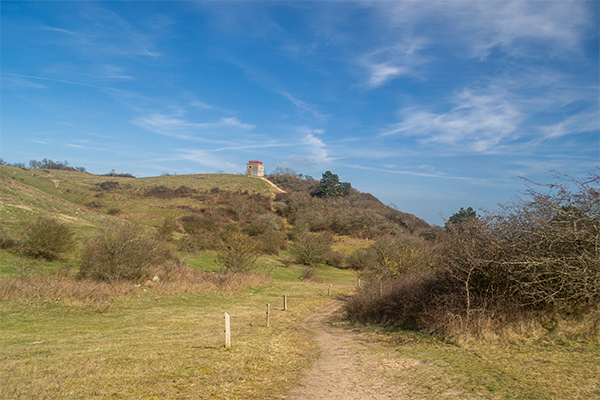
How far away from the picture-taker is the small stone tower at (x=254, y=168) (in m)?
108

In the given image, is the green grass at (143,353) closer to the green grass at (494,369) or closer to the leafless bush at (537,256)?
the green grass at (494,369)

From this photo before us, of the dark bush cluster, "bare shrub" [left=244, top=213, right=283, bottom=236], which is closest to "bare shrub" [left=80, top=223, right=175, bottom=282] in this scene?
the dark bush cluster

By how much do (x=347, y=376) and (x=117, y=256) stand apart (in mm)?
14889

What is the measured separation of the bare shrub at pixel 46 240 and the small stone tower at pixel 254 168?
278 feet

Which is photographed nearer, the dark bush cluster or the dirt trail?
the dirt trail

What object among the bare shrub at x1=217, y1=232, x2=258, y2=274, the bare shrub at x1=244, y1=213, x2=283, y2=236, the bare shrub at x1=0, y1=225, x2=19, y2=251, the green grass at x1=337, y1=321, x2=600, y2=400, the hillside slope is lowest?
the green grass at x1=337, y1=321, x2=600, y2=400

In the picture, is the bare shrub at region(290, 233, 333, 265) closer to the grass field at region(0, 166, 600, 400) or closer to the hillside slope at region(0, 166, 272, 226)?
the hillside slope at region(0, 166, 272, 226)

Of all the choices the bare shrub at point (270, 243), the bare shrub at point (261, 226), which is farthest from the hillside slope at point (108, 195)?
the bare shrub at point (270, 243)

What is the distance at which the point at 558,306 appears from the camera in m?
8.66

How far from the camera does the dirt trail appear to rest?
22.0ft

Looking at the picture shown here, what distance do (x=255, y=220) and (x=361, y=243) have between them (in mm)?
15763

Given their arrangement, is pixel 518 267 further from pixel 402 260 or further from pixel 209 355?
pixel 402 260

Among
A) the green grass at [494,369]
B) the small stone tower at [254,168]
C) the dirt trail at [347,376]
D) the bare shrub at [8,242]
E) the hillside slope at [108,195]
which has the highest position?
the small stone tower at [254,168]

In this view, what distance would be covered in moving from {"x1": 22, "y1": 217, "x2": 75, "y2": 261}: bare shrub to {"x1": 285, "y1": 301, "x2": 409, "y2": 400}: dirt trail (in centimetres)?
1920
